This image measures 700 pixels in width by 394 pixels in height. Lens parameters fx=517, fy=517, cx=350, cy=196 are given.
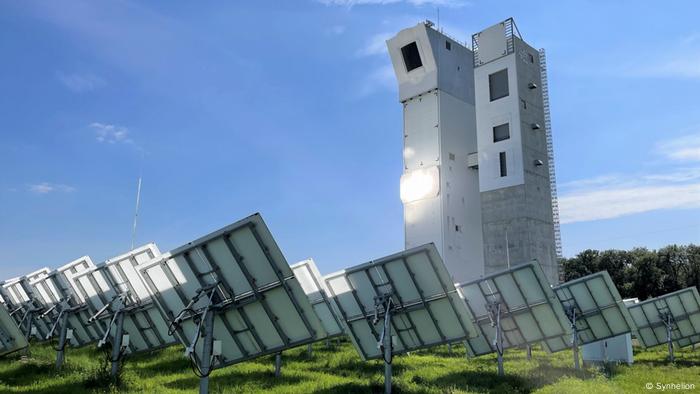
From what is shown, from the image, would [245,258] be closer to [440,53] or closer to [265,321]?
[265,321]

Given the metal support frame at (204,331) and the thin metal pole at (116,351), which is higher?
the metal support frame at (204,331)

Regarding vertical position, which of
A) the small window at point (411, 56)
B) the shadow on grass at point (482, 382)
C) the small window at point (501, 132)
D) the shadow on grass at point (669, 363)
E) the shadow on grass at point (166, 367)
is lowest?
the shadow on grass at point (669, 363)

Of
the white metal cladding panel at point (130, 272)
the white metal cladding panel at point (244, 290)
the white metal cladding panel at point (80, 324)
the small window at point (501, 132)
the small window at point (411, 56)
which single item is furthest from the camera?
the small window at point (411, 56)

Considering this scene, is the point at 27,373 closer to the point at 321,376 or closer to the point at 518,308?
the point at 321,376

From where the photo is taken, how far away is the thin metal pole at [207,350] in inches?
472

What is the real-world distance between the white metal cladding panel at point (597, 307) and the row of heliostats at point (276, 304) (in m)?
0.05

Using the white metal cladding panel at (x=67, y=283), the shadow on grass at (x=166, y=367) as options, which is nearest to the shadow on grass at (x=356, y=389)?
Answer: the shadow on grass at (x=166, y=367)

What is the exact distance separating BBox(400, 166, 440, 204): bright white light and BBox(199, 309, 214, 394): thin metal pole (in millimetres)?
45504

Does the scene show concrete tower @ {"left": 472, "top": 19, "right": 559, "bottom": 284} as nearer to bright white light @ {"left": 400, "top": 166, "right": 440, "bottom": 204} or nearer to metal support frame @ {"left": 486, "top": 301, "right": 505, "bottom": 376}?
bright white light @ {"left": 400, "top": 166, "right": 440, "bottom": 204}

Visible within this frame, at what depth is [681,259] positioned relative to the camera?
78.4m

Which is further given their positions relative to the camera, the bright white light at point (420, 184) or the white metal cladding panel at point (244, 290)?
the bright white light at point (420, 184)

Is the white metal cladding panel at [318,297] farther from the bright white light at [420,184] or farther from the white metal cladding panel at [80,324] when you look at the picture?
the bright white light at [420,184]

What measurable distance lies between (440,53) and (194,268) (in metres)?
52.8

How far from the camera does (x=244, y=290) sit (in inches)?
522
